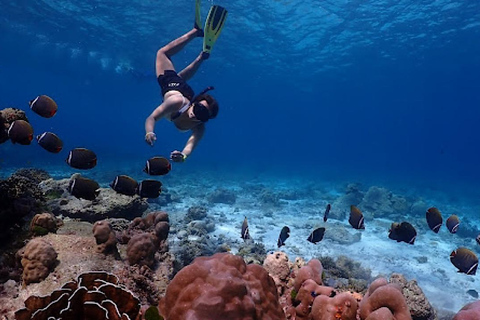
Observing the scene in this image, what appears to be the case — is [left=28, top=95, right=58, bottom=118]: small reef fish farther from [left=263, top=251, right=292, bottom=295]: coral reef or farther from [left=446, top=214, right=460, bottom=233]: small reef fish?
[left=446, top=214, right=460, bottom=233]: small reef fish

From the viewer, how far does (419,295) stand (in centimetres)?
485

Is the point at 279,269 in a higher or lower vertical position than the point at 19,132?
lower

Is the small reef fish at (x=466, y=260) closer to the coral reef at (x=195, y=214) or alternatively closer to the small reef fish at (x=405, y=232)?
the small reef fish at (x=405, y=232)

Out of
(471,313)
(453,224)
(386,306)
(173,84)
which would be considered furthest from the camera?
(173,84)

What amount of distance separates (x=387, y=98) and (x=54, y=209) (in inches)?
2735

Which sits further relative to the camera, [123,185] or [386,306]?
[123,185]

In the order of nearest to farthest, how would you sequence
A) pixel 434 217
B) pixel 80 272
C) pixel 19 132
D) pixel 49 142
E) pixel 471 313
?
pixel 471 313 → pixel 80 272 → pixel 19 132 → pixel 49 142 → pixel 434 217

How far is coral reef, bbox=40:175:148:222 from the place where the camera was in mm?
7105

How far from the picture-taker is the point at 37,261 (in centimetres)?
392

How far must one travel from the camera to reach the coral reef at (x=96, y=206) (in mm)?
7105

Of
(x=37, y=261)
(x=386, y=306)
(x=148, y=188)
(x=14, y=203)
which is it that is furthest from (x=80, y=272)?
(x=386, y=306)

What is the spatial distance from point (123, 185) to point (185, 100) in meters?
3.18

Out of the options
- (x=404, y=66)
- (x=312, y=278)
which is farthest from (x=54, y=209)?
(x=404, y=66)

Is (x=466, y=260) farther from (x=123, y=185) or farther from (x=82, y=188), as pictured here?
(x=82, y=188)
